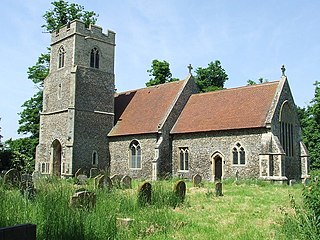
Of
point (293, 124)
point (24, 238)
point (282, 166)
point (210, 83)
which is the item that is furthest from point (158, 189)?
point (210, 83)

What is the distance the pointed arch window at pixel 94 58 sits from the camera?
29156 mm

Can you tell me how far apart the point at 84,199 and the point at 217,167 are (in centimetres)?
1686

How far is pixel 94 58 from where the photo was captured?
29375 millimetres

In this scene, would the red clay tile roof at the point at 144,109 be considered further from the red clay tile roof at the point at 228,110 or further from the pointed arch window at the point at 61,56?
the pointed arch window at the point at 61,56

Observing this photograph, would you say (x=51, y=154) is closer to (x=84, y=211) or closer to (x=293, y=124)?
(x=293, y=124)

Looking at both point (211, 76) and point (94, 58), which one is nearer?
point (94, 58)

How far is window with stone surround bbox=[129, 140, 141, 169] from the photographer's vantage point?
27.1 m

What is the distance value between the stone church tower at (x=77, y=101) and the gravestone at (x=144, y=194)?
1654 centimetres

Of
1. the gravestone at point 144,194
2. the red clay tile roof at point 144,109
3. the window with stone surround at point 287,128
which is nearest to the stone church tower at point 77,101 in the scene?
the red clay tile roof at point 144,109

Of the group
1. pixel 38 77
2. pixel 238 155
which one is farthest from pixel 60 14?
pixel 238 155

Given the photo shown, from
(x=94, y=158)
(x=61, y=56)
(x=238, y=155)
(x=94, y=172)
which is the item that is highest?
(x=61, y=56)

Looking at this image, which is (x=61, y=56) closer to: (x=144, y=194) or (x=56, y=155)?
(x=56, y=155)

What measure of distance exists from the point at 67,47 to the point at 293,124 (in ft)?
60.6

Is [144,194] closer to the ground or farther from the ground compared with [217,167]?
closer to the ground
